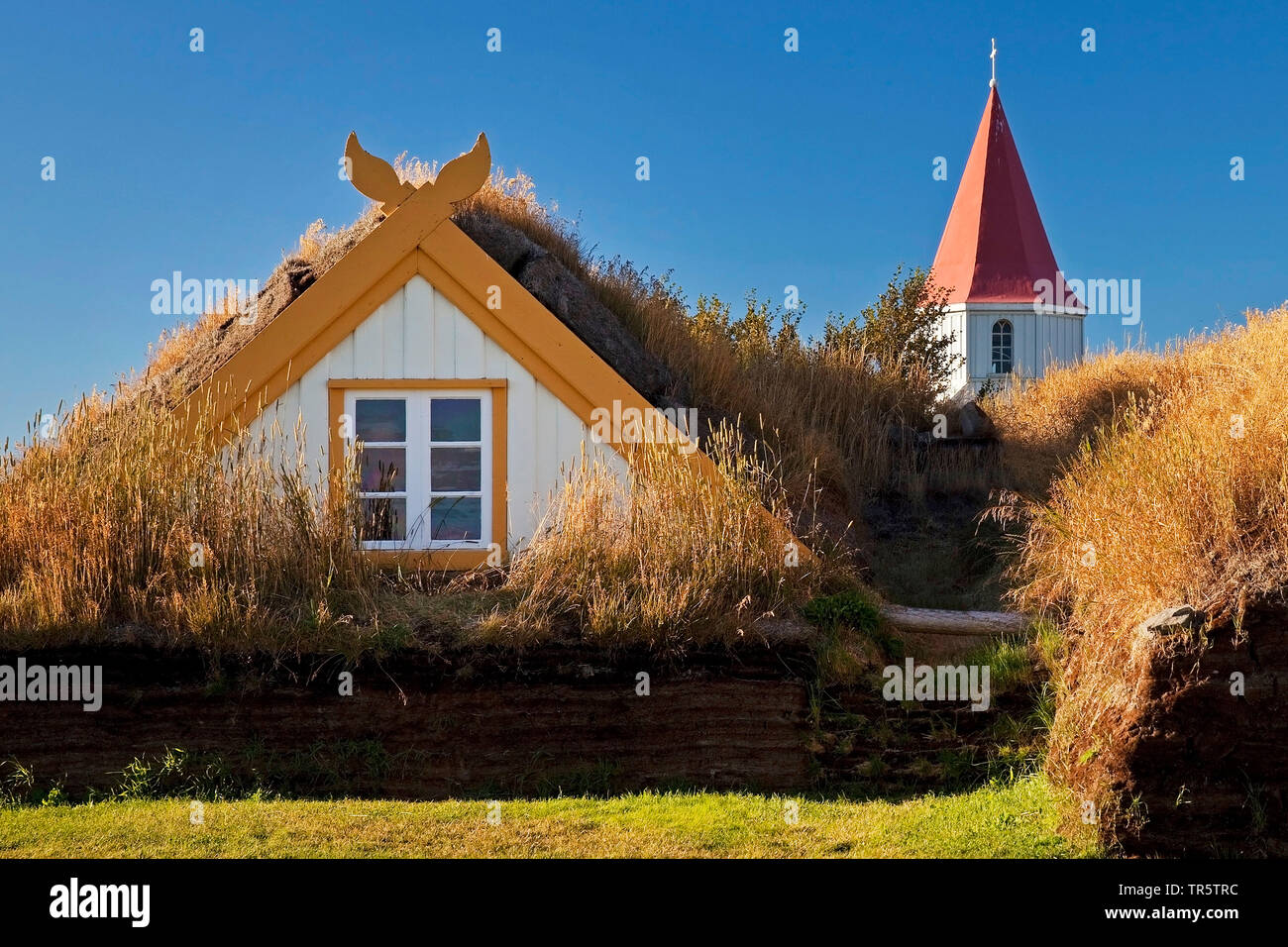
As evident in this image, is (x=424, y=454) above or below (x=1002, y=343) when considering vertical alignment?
below

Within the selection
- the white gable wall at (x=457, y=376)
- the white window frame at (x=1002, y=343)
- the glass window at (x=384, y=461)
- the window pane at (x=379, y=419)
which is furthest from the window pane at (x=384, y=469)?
the white window frame at (x=1002, y=343)

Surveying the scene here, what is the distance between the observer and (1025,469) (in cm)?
1468

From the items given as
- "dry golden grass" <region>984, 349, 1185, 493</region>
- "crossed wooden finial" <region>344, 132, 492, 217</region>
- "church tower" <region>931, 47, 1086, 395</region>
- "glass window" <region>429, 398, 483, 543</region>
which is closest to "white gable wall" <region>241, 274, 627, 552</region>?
"glass window" <region>429, 398, 483, 543</region>

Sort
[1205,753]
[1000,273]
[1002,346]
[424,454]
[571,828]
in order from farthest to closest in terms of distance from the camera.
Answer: [1002,346] < [1000,273] < [424,454] < [571,828] < [1205,753]

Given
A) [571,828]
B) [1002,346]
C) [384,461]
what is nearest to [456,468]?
[384,461]

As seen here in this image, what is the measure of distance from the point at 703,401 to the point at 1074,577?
14.0 ft

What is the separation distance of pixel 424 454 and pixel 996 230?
99.8ft

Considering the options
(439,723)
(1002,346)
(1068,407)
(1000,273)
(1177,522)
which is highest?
(1000,273)

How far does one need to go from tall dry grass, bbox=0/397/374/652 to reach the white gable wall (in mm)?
725

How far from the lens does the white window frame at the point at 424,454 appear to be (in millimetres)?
9922

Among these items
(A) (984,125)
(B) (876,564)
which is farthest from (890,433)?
(A) (984,125)

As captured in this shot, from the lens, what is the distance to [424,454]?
9.93 m

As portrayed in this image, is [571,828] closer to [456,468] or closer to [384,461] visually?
[456,468]
